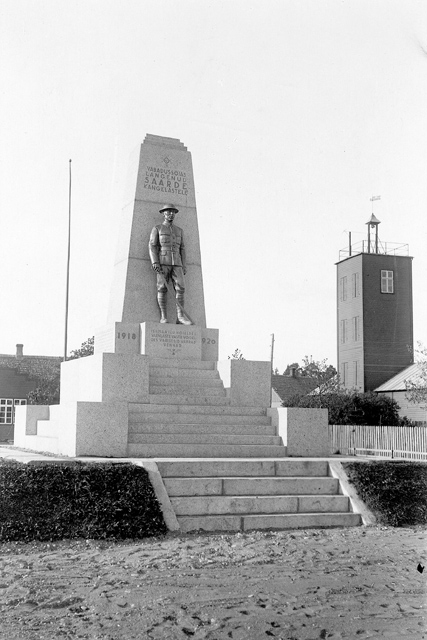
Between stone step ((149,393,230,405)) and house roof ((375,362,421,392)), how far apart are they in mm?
24661

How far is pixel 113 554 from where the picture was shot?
24.2 ft

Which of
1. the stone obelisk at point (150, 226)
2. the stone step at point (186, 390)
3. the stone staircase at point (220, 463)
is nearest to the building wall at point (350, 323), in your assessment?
the stone obelisk at point (150, 226)

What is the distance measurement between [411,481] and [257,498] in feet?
7.00

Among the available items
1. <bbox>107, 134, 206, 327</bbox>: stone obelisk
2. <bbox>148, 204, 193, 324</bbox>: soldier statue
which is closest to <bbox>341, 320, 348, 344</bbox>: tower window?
<bbox>107, 134, 206, 327</bbox>: stone obelisk

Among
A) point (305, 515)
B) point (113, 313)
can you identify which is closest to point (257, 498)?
point (305, 515)

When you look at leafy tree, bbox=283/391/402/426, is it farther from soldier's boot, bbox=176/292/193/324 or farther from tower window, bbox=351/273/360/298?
soldier's boot, bbox=176/292/193/324

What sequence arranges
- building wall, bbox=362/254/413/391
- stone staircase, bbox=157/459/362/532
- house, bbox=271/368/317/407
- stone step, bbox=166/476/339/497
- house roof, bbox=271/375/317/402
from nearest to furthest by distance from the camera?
stone staircase, bbox=157/459/362/532, stone step, bbox=166/476/339/497, building wall, bbox=362/254/413/391, house, bbox=271/368/317/407, house roof, bbox=271/375/317/402

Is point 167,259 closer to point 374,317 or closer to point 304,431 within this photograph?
point 304,431

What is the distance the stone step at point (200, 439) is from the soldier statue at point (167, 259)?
118 inches

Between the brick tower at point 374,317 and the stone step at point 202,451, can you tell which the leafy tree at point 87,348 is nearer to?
the brick tower at point 374,317

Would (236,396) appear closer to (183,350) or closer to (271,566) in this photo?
(183,350)

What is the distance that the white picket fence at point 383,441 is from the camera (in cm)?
1852

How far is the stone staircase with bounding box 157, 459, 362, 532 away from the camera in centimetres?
891

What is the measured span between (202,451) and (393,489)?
9.57 ft
